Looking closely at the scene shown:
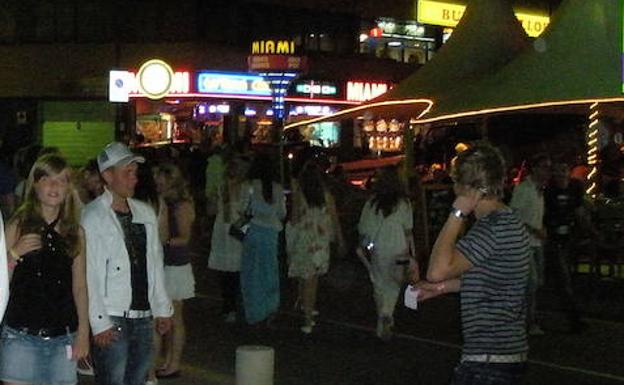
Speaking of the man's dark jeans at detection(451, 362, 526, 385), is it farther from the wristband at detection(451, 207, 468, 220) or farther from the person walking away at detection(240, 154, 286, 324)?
the person walking away at detection(240, 154, 286, 324)

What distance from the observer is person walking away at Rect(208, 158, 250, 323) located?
12734mm

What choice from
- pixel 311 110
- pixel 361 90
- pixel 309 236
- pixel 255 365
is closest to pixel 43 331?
pixel 255 365

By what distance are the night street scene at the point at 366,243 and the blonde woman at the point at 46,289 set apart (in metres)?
0.01

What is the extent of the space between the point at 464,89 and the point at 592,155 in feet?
7.88

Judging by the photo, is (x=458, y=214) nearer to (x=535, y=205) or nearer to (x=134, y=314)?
(x=134, y=314)

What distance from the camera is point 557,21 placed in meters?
19.1

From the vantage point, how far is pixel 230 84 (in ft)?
126

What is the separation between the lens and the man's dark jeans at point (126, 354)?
618 centimetres

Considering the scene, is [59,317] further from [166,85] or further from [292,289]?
[166,85]

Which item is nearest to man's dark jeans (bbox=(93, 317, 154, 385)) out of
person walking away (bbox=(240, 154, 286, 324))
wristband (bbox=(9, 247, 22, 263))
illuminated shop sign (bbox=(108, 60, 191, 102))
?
wristband (bbox=(9, 247, 22, 263))

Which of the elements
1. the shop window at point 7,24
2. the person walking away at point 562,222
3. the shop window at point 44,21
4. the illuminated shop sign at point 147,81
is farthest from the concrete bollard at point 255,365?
the shop window at point 7,24

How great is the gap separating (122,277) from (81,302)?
383mm

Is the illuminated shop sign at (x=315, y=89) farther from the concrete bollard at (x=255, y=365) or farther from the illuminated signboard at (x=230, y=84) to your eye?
the concrete bollard at (x=255, y=365)

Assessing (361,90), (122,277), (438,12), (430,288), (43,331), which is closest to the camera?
(430,288)
